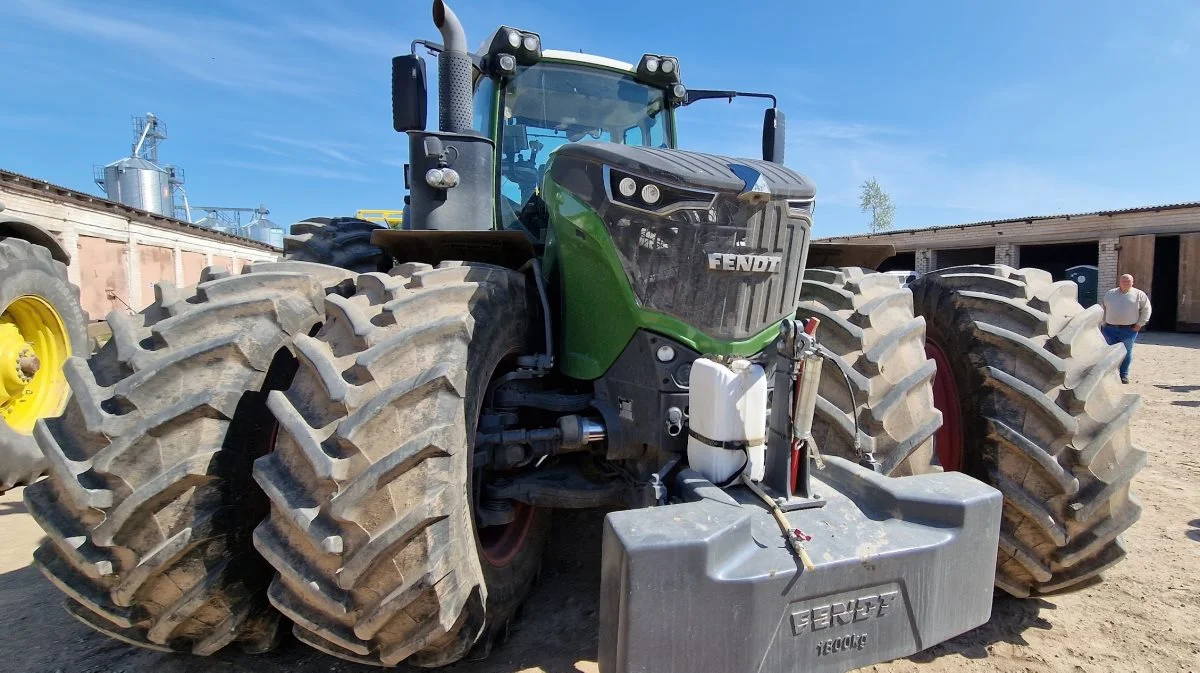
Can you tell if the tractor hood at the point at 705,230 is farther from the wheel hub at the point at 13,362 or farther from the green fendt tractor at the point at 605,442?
the wheel hub at the point at 13,362

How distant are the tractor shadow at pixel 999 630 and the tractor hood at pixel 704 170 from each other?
1.84 metres

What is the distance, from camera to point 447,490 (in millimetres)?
1846

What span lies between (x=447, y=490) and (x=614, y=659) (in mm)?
665

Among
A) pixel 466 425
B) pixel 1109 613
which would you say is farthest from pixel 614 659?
pixel 1109 613

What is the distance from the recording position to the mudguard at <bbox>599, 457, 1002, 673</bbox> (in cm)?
143

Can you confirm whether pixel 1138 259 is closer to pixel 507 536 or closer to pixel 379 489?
pixel 507 536

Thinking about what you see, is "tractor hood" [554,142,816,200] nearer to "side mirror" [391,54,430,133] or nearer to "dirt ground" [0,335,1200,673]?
"side mirror" [391,54,430,133]

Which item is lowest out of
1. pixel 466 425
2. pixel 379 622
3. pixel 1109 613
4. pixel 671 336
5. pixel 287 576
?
pixel 1109 613

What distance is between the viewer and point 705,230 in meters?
2.04

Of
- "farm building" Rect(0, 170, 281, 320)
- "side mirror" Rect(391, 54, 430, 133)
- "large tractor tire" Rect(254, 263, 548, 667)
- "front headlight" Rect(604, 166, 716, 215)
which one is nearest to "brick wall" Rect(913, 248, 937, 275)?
"farm building" Rect(0, 170, 281, 320)

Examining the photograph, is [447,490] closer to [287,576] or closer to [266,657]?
[287,576]

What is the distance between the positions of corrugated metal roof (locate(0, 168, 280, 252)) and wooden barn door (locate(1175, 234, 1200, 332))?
25250 millimetres

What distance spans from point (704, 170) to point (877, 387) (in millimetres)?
986

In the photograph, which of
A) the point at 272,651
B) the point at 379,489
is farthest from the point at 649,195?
the point at 272,651
